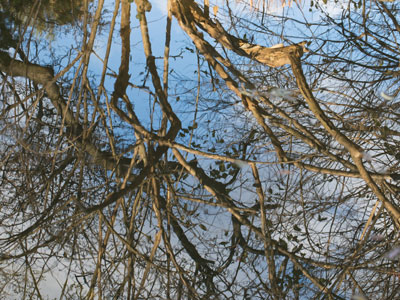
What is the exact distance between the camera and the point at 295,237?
2518 millimetres

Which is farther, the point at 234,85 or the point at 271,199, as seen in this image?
the point at 271,199

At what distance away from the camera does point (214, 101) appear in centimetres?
287

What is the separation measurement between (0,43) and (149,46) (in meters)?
1.67

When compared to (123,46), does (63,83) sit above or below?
above

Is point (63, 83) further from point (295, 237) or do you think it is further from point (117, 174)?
point (295, 237)

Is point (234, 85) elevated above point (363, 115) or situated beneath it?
situated beneath

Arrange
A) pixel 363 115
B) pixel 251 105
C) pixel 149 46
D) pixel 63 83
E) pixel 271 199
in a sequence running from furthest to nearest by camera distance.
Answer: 1. pixel 63 83
2. pixel 271 199
3. pixel 363 115
4. pixel 149 46
5. pixel 251 105

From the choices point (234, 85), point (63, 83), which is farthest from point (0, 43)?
point (234, 85)

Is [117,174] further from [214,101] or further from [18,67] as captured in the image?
[18,67]

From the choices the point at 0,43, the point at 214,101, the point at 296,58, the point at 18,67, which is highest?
the point at 0,43

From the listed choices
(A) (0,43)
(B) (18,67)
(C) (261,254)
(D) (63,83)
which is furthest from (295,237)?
(A) (0,43)

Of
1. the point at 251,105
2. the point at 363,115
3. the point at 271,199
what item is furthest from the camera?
the point at 271,199

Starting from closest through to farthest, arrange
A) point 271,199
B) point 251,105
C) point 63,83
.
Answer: point 251,105 < point 271,199 < point 63,83

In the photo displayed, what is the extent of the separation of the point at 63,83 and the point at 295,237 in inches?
71.3
